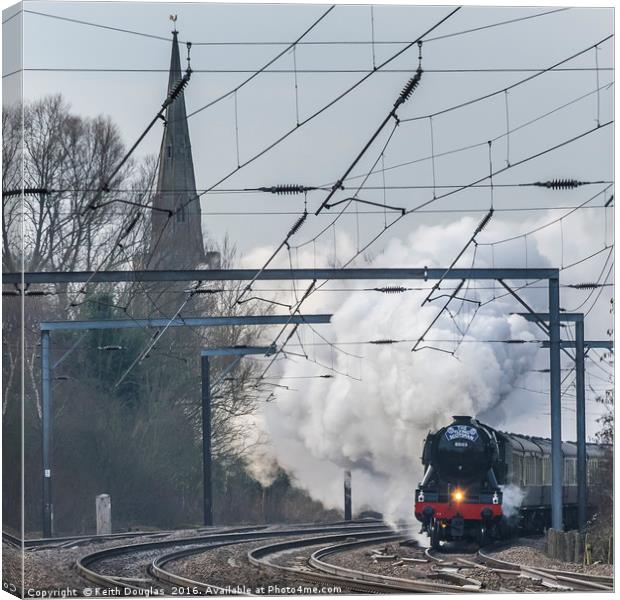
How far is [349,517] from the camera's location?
35094 millimetres

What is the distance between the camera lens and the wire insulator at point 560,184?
21.7m

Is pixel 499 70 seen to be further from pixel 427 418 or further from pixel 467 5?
pixel 427 418

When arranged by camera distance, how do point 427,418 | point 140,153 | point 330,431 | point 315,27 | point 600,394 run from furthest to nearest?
1. point 330,431
2. point 427,418
3. point 600,394
4. point 140,153
5. point 315,27

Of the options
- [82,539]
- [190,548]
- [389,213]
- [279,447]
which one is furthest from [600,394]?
[279,447]

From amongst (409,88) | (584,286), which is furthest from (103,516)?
(409,88)

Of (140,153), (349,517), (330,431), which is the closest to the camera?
(140,153)

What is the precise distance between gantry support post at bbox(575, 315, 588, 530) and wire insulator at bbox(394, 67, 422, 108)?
6196mm

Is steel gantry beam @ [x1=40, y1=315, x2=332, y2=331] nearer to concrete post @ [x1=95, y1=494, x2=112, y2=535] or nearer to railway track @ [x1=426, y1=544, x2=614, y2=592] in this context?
concrete post @ [x1=95, y1=494, x2=112, y2=535]

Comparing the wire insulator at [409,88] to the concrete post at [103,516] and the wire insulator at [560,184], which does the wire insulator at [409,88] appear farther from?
the concrete post at [103,516]

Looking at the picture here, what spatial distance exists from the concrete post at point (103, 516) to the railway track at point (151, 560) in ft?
3.97

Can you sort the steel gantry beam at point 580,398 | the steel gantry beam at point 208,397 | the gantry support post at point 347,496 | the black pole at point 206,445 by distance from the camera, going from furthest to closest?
1. the gantry support post at point 347,496
2. the black pole at point 206,445
3. the steel gantry beam at point 208,397
4. the steel gantry beam at point 580,398

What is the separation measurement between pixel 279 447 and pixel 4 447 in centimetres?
1369

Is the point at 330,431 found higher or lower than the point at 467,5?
lower

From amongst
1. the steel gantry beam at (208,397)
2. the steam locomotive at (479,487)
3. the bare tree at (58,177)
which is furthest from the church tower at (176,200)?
the steam locomotive at (479,487)
